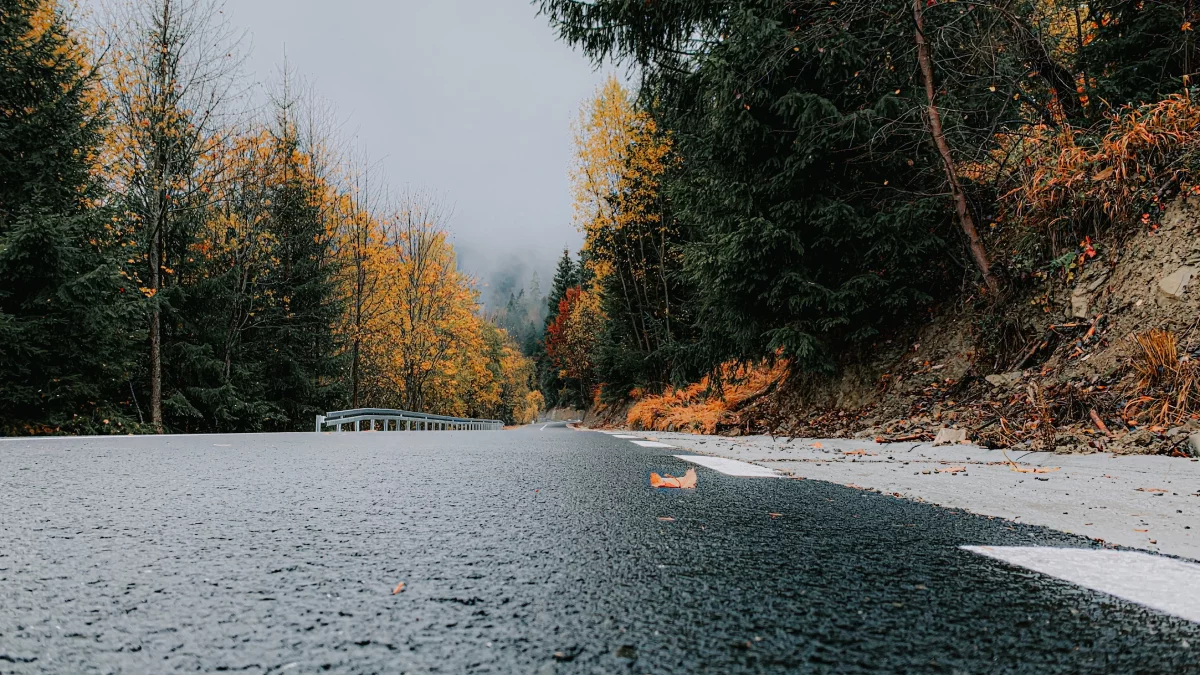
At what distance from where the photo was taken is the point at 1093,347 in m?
5.14

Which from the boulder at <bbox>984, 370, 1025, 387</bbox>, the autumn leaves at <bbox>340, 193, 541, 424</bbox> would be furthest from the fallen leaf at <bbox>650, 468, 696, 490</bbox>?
the autumn leaves at <bbox>340, 193, 541, 424</bbox>

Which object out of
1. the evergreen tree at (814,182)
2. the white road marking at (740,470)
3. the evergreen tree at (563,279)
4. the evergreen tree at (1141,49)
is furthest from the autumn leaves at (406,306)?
Result: the evergreen tree at (563,279)

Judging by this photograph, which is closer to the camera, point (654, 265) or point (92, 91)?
point (92, 91)

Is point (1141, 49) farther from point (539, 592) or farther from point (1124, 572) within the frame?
point (539, 592)

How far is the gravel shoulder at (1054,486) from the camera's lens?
2002 millimetres

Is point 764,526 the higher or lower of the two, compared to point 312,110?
lower

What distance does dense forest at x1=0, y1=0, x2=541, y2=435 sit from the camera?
9516 mm

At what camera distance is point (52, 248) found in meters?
9.02

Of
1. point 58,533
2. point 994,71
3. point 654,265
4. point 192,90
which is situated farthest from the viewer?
point 654,265

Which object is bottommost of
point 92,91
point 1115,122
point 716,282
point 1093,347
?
point 1093,347

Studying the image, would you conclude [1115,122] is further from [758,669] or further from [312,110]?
[312,110]

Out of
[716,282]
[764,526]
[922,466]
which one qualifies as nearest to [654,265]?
[716,282]

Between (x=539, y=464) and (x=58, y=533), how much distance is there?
272cm

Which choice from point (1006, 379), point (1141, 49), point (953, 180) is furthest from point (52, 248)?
point (1141, 49)
